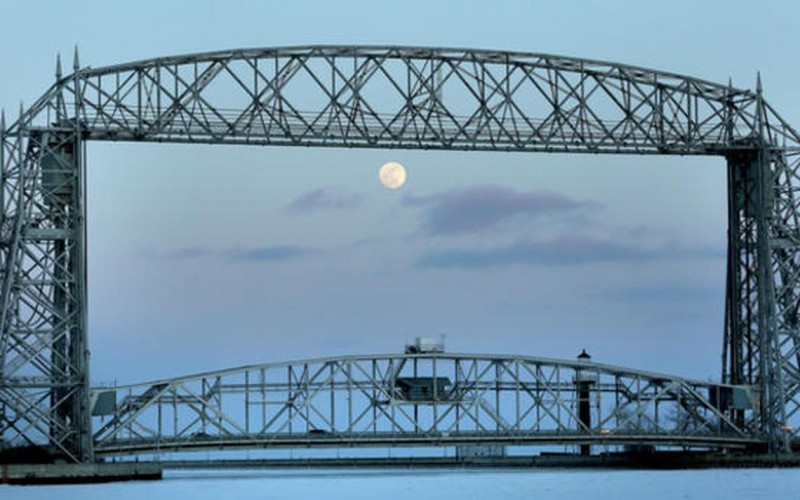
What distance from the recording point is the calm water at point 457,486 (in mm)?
75125

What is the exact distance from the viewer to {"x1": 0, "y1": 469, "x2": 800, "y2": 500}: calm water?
75.1 metres

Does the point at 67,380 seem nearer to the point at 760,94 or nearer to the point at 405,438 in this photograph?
the point at 405,438

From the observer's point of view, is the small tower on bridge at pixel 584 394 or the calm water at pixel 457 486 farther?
the small tower on bridge at pixel 584 394

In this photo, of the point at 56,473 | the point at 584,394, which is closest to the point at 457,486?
the point at 584,394

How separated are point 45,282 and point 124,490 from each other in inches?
369

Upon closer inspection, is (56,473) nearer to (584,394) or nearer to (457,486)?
(457,486)

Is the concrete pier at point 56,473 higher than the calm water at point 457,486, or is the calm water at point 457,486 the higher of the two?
the concrete pier at point 56,473

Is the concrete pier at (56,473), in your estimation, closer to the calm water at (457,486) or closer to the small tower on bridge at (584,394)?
the calm water at (457,486)

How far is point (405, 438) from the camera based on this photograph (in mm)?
80500

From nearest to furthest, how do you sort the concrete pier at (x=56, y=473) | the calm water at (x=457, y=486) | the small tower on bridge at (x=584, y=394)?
the concrete pier at (x=56, y=473), the calm water at (x=457, y=486), the small tower on bridge at (x=584, y=394)

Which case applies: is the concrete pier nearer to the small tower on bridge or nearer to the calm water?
the calm water

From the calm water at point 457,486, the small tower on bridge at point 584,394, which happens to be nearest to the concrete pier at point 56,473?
the calm water at point 457,486

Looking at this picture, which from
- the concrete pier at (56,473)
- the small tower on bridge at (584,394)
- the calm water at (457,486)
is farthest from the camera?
the small tower on bridge at (584,394)

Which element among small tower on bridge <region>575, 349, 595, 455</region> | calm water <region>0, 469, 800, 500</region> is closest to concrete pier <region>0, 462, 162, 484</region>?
calm water <region>0, 469, 800, 500</region>
